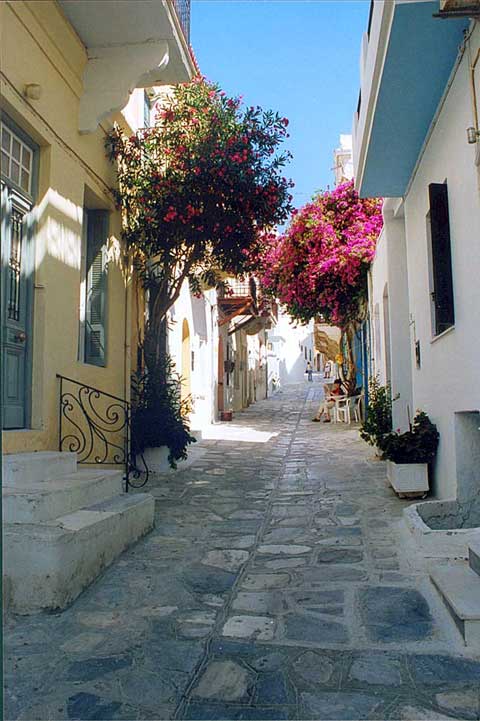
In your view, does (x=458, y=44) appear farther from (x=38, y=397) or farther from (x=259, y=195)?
(x=38, y=397)

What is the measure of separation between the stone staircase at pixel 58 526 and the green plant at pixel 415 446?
8.27 feet

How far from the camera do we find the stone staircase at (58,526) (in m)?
3.63

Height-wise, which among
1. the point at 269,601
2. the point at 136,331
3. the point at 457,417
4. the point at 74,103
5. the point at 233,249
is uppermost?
the point at 74,103

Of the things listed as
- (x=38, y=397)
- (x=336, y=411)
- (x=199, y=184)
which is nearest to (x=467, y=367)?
(x=38, y=397)

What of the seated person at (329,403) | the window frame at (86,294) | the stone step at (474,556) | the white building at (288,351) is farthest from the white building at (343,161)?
the stone step at (474,556)

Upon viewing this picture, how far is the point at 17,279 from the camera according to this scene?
18.1 feet

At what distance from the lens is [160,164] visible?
800 centimetres

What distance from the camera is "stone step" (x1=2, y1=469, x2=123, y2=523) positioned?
4.03 meters

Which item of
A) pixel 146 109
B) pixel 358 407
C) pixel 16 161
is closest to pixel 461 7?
pixel 16 161

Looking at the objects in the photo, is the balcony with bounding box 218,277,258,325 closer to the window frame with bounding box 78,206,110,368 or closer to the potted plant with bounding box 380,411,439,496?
the window frame with bounding box 78,206,110,368

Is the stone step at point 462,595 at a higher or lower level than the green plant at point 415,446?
lower

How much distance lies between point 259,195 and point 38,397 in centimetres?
402

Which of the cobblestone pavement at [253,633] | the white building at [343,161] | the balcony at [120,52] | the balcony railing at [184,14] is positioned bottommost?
the cobblestone pavement at [253,633]

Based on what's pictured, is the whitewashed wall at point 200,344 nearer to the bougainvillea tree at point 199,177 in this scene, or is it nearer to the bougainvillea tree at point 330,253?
the bougainvillea tree at point 330,253
